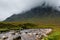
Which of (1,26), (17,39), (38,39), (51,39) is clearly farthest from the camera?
(1,26)

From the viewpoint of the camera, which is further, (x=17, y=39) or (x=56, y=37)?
(x=17, y=39)

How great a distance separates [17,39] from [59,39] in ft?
103

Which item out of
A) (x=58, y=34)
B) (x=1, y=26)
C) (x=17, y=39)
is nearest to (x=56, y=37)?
(x=58, y=34)

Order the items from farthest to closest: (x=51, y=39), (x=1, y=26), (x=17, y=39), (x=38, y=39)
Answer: (x=1, y=26), (x=38, y=39), (x=17, y=39), (x=51, y=39)

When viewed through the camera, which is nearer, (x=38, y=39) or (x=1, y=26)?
(x=38, y=39)

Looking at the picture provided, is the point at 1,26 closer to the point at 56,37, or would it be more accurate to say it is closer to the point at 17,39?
the point at 17,39

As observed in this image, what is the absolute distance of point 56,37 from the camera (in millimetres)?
6555

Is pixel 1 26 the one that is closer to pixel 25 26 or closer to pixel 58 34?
pixel 25 26

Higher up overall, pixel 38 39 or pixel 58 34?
pixel 58 34

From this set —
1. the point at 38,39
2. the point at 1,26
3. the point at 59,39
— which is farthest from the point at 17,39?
the point at 1,26

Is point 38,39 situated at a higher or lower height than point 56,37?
lower

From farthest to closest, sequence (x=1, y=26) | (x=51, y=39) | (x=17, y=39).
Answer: (x=1, y=26) → (x=17, y=39) → (x=51, y=39)

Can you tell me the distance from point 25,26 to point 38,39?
122 meters

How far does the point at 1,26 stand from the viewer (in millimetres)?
163000
